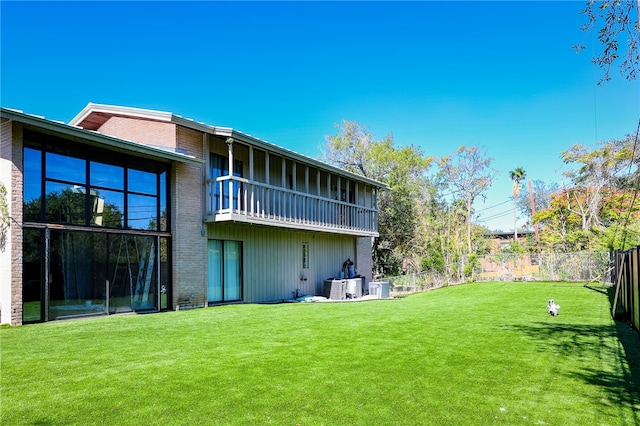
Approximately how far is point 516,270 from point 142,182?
60.4ft

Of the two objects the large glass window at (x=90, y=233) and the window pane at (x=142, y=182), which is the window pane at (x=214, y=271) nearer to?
the large glass window at (x=90, y=233)

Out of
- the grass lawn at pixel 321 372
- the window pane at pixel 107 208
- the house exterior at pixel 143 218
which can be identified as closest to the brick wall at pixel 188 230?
the house exterior at pixel 143 218

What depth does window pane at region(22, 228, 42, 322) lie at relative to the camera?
31.1 feet

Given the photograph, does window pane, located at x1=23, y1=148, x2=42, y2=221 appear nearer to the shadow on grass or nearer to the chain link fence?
the shadow on grass

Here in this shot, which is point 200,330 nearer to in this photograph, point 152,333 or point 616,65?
point 152,333

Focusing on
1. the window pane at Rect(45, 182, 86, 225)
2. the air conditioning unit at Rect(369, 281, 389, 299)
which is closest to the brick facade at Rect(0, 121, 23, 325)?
the window pane at Rect(45, 182, 86, 225)

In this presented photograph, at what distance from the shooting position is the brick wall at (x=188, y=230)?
12.8 m

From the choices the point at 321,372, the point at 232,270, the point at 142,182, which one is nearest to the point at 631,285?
the point at 321,372

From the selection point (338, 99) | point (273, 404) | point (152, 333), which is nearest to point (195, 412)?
point (273, 404)

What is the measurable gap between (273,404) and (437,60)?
20.5 metres

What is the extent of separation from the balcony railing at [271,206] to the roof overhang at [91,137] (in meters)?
1.39

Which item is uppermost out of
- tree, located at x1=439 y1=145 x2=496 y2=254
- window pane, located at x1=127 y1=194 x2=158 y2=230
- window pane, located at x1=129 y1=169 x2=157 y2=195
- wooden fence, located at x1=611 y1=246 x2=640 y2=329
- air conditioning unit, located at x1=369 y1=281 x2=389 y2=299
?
tree, located at x1=439 y1=145 x2=496 y2=254

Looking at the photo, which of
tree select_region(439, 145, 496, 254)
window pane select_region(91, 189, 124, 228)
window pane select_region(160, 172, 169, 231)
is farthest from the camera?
tree select_region(439, 145, 496, 254)

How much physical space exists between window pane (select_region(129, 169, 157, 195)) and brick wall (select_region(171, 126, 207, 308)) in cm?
61
